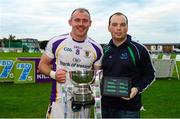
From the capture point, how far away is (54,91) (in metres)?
5.46

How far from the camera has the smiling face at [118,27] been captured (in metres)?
5.20

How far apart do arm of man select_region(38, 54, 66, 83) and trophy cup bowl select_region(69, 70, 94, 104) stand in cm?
15

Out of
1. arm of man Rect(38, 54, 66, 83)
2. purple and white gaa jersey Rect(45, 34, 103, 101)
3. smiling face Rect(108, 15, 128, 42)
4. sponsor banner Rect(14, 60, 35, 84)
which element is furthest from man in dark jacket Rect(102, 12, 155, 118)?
sponsor banner Rect(14, 60, 35, 84)

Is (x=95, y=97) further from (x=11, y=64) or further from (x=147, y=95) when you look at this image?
(x=11, y=64)

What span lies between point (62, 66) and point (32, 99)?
9.37 metres

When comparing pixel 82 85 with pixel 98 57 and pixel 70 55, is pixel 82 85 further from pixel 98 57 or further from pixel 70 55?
pixel 98 57

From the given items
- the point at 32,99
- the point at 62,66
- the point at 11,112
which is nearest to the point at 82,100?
the point at 62,66

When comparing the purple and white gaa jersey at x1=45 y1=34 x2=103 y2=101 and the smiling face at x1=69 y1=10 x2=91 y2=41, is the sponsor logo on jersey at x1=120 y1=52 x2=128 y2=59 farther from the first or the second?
the smiling face at x1=69 y1=10 x2=91 y2=41

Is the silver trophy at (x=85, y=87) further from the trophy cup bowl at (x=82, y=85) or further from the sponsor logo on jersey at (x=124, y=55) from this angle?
the sponsor logo on jersey at (x=124, y=55)

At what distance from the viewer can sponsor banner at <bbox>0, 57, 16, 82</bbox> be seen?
19.5m

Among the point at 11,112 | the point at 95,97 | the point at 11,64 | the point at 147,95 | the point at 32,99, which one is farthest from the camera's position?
the point at 11,64

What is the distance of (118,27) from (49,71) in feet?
3.22

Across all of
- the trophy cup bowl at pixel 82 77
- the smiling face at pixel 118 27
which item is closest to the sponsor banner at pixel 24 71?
the smiling face at pixel 118 27

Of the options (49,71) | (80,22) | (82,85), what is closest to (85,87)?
(82,85)
